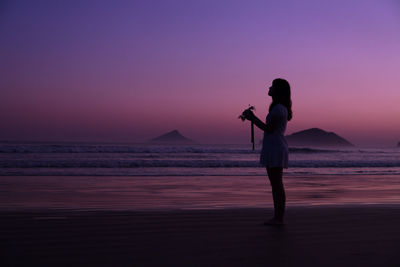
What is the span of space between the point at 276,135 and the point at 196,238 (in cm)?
149

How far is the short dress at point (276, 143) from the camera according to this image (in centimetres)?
517

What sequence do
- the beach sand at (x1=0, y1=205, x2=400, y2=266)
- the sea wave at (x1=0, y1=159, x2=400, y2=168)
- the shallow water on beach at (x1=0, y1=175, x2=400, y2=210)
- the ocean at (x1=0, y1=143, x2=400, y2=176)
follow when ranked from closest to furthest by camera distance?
1. the beach sand at (x1=0, y1=205, x2=400, y2=266)
2. the shallow water on beach at (x1=0, y1=175, x2=400, y2=210)
3. the ocean at (x1=0, y1=143, x2=400, y2=176)
4. the sea wave at (x1=0, y1=159, x2=400, y2=168)

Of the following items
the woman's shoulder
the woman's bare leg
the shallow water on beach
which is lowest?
the shallow water on beach

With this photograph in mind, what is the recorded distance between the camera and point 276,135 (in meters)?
5.21

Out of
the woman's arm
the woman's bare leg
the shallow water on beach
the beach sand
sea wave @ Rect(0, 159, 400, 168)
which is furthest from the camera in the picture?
sea wave @ Rect(0, 159, 400, 168)

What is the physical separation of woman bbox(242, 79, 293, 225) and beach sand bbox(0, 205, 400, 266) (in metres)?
0.41

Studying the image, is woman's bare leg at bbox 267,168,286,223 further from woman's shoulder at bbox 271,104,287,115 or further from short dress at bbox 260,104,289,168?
Result: woman's shoulder at bbox 271,104,287,115

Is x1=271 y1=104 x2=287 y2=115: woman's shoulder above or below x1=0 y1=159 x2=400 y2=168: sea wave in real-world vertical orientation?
above

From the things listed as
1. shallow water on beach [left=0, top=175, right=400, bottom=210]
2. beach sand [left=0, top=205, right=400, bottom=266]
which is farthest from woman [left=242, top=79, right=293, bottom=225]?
shallow water on beach [left=0, top=175, right=400, bottom=210]

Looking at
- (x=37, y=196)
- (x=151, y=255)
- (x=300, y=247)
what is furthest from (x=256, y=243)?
(x=37, y=196)

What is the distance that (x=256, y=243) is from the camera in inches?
167

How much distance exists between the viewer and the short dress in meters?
5.17

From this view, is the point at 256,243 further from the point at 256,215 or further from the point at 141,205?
the point at 141,205

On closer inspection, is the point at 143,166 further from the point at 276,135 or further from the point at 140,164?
the point at 276,135
